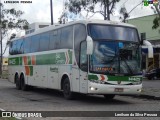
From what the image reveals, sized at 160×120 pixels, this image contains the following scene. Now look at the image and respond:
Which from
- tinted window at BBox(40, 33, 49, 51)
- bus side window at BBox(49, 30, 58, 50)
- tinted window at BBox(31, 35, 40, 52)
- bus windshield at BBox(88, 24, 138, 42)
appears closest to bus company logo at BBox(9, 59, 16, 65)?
tinted window at BBox(31, 35, 40, 52)

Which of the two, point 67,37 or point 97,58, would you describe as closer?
point 97,58

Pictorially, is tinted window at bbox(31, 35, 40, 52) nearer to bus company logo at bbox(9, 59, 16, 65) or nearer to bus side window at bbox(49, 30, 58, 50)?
bus side window at bbox(49, 30, 58, 50)

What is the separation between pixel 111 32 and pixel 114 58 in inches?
44.7

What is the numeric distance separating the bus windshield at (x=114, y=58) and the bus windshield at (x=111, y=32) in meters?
0.27

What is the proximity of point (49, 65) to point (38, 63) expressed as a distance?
1884mm

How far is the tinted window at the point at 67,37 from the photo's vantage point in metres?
18.5

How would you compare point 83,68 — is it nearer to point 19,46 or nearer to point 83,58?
point 83,58

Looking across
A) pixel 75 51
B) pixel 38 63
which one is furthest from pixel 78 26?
pixel 38 63

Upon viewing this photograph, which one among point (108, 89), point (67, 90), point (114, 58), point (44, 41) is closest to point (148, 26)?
point (44, 41)

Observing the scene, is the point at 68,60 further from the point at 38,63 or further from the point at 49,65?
the point at 38,63

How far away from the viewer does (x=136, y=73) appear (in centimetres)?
1728

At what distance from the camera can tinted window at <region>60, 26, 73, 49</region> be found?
1847 cm

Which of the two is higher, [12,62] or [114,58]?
[114,58]

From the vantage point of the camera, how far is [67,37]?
62.0 ft
